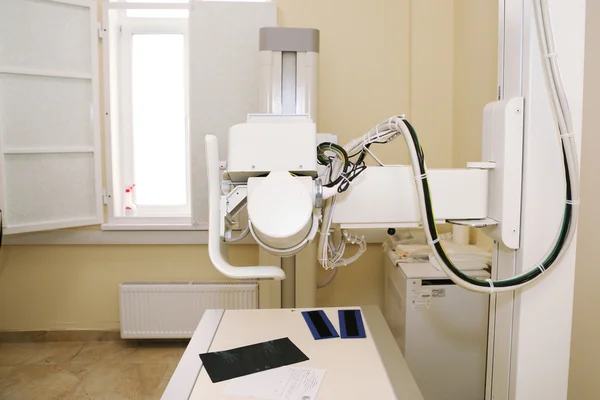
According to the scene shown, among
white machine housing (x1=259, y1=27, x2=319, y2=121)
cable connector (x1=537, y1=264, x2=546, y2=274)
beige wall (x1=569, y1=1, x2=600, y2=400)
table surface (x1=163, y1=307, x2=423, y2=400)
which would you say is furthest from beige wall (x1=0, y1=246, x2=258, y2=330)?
cable connector (x1=537, y1=264, x2=546, y2=274)

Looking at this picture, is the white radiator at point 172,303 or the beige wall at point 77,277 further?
the beige wall at point 77,277

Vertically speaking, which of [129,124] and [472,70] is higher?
[472,70]

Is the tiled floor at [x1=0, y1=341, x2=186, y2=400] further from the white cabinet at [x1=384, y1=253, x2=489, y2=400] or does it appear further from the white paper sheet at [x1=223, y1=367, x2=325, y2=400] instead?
the white paper sheet at [x1=223, y1=367, x2=325, y2=400]

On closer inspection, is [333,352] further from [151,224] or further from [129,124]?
[129,124]

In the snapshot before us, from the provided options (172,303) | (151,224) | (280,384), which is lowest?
(172,303)

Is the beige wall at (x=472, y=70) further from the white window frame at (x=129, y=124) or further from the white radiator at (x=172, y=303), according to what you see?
the white window frame at (x=129, y=124)

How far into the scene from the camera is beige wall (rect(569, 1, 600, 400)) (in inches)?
69.8

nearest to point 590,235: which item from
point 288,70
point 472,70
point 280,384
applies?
point 280,384

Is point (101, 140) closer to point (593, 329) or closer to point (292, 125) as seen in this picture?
point (292, 125)

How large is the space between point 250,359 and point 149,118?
235cm

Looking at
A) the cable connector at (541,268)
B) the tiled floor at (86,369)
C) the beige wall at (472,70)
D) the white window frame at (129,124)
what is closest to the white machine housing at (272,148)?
the cable connector at (541,268)

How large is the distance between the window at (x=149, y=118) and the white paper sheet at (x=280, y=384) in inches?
82.2

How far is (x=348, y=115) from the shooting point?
321cm

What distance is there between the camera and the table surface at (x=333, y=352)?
1.25 meters
